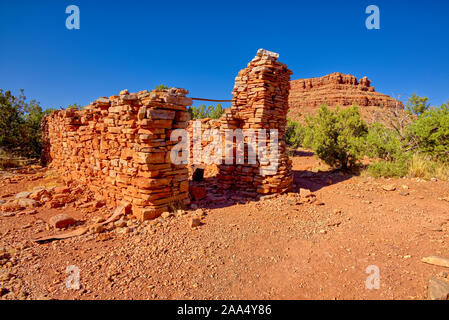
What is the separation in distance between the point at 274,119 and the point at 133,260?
17.3ft

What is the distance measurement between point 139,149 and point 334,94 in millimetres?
66016

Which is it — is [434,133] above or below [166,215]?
above

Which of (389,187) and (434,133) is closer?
(389,187)

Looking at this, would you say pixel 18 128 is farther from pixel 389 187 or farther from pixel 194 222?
pixel 389 187

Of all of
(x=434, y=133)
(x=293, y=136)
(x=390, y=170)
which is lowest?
(x=390, y=170)

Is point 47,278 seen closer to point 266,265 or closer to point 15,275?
point 15,275

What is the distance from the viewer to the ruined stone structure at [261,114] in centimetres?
643

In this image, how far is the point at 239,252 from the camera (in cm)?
371

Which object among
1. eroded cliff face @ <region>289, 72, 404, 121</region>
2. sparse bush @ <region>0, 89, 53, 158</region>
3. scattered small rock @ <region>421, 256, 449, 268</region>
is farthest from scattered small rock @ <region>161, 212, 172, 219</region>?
eroded cliff face @ <region>289, 72, 404, 121</region>

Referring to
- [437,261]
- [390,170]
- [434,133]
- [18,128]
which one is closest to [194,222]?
[437,261]

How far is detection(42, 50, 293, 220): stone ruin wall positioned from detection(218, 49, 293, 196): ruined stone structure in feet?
0.09

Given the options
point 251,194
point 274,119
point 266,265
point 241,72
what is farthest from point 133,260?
point 241,72

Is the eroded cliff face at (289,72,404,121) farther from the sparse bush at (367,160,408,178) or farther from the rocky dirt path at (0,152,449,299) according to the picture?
the rocky dirt path at (0,152,449,299)

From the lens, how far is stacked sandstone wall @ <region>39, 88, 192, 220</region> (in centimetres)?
470
